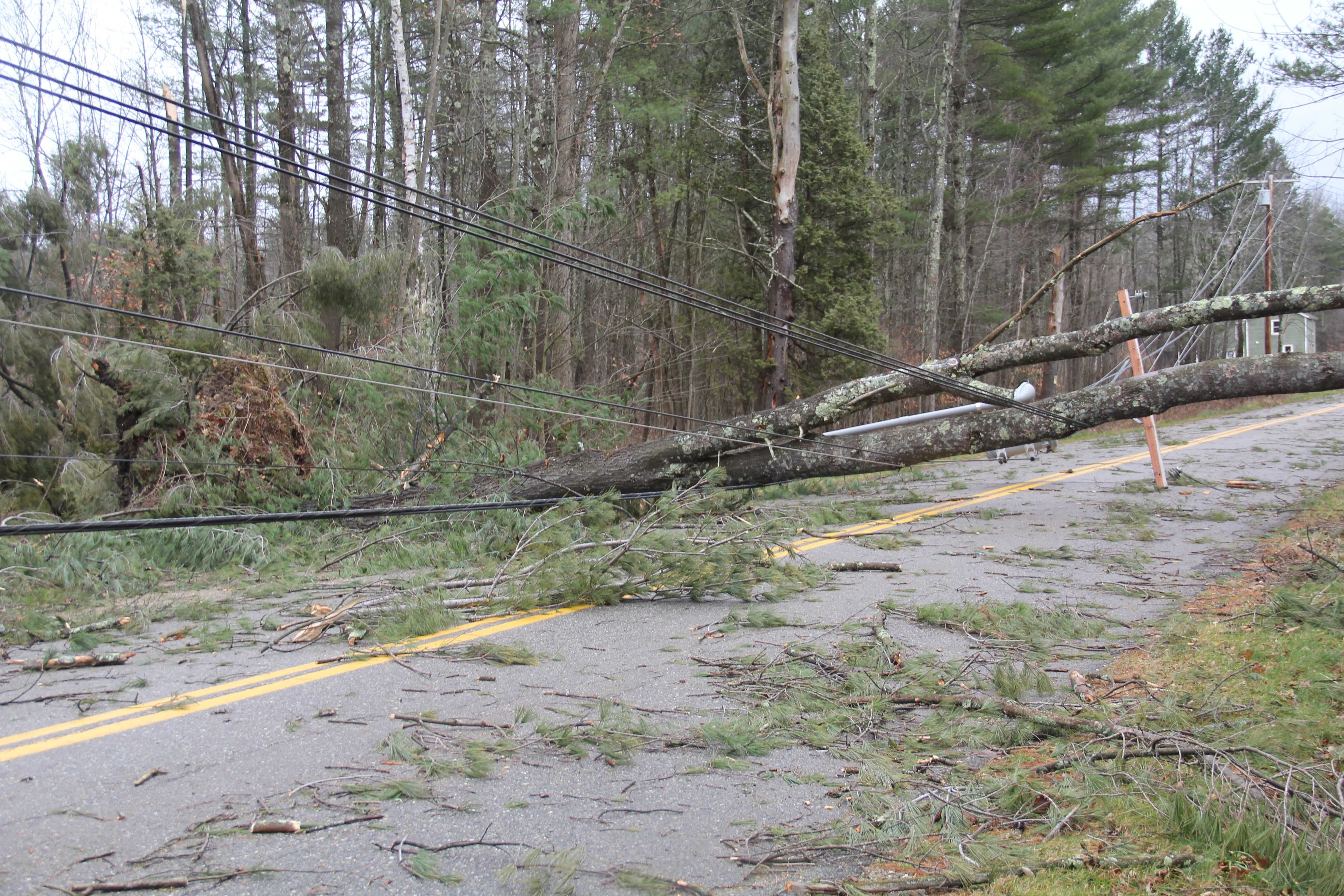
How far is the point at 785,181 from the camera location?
17109 mm

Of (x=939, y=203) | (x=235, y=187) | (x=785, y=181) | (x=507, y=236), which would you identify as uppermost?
(x=939, y=203)

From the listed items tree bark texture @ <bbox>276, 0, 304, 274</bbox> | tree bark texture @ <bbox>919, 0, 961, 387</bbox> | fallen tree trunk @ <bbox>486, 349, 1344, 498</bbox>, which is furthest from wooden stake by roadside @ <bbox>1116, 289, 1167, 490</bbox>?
tree bark texture @ <bbox>276, 0, 304, 274</bbox>

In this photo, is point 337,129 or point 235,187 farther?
point 337,129

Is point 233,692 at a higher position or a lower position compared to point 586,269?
lower

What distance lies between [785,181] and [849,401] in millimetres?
8065

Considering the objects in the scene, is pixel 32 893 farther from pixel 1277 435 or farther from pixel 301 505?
pixel 1277 435

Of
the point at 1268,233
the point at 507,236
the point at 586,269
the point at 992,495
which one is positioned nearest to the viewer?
the point at 507,236

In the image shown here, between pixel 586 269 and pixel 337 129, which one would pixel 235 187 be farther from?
pixel 586 269

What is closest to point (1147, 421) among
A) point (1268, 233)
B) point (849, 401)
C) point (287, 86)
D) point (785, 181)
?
point (1268, 233)

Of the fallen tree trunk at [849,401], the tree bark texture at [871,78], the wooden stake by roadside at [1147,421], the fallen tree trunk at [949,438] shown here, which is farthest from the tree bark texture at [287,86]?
the tree bark texture at [871,78]

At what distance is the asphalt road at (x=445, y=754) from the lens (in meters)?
2.69

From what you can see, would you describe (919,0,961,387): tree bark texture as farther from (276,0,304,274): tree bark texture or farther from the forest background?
(276,0,304,274): tree bark texture

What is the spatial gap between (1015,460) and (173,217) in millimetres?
15009

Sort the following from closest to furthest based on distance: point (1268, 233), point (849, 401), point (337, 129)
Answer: point (849, 401), point (1268, 233), point (337, 129)
